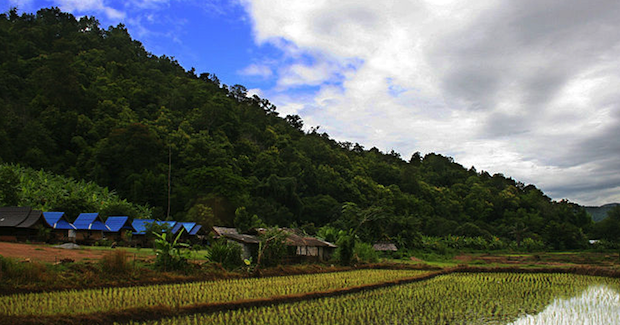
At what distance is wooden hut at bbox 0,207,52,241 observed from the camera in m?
21.0

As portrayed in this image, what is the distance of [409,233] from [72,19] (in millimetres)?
68174

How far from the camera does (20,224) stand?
2109cm

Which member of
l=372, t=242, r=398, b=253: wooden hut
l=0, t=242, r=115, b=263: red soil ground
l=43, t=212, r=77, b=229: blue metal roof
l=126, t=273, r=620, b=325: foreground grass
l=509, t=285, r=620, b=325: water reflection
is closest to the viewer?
l=126, t=273, r=620, b=325: foreground grass

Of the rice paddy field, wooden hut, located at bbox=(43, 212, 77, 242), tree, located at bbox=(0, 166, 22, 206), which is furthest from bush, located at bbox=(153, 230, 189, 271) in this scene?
tree, located at bbox=(0, 166, 22, 206)

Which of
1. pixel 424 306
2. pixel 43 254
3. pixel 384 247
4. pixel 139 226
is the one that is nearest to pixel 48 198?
pixel 139 226

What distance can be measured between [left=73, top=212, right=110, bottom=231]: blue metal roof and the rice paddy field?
15.6 metres

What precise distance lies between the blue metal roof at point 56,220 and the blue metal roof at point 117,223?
9.81ft

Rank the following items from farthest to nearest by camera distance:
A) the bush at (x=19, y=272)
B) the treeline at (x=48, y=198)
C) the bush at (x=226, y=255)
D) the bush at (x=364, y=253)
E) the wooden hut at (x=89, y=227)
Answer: the bush at (x=364, y=253) → the wooden hut at (x=89, y=227) → the treeline at (x=48, y=198) → the bush at (x=226, y=255) → the bush at (x=19, y=272)

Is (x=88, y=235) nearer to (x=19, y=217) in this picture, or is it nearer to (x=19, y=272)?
(x=19, y=217)

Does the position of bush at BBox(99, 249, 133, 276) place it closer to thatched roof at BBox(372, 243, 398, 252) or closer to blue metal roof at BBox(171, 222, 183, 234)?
blue metal roof at BBox(171, 222, 183, 234)

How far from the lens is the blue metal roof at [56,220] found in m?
23.8

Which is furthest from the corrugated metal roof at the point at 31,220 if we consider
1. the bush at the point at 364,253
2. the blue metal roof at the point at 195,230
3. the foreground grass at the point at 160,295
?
the bush at the point at 364,253

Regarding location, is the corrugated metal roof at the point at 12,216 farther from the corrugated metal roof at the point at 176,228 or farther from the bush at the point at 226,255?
the bush at the point at 226,255

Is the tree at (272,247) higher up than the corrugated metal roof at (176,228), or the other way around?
the corrugated metal roof at (176,228)
